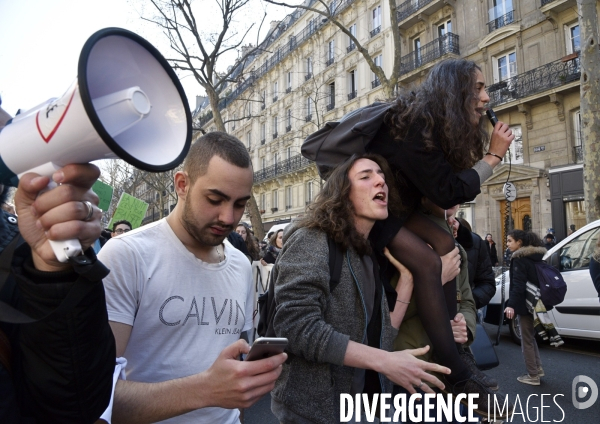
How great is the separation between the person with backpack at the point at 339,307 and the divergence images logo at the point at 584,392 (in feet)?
13.1

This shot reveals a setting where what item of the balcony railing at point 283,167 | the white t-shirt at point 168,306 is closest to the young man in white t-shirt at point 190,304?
the white t-shirt at point 168,306

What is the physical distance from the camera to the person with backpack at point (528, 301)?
545cm

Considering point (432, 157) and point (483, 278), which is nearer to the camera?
point (432, 157)

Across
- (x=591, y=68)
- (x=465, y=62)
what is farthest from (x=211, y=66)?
(x=465, y=62)

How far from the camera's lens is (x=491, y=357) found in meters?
2.57

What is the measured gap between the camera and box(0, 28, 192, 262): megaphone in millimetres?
767

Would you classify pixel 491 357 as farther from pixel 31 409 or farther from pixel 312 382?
pixel 31 409

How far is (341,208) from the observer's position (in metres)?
2.01

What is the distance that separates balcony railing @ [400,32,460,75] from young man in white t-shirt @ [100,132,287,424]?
23.1m

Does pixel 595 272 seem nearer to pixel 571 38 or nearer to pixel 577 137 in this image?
→ pixel 577 137

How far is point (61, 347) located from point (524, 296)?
19.5 ft

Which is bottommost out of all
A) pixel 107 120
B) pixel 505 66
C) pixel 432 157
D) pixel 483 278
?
pixel 483 278

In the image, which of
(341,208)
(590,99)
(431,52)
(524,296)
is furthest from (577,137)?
(341,208)

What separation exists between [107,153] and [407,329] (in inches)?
70.8
